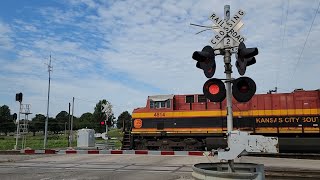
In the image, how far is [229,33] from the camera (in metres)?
6.26

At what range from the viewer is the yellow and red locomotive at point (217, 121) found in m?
20.6

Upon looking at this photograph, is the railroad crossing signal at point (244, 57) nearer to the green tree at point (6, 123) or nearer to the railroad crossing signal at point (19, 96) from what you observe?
the railroad crossing signal at point (19, 96)

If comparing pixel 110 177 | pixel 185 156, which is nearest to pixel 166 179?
pixel 110 177

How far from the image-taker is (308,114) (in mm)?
20688

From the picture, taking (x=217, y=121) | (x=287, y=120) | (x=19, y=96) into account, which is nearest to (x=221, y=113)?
(x=217, y=121)

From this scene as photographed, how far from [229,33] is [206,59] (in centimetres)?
63

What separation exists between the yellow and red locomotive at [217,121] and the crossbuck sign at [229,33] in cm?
1545

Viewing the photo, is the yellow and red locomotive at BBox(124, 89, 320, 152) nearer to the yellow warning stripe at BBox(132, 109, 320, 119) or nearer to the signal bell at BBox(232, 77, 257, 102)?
the yellow warning stripe at BBox(132, 109, 320, 119)

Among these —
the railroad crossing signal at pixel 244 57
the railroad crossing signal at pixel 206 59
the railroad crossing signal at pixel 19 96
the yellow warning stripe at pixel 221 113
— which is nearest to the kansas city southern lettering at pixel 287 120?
the yellow warning stripe at pixel 221 113

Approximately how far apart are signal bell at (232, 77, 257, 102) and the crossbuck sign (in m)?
0.68

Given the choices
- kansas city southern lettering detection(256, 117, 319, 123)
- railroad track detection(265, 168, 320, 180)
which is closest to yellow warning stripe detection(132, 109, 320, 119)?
kansas city southern lettering detection(256, 117, 319, 123)

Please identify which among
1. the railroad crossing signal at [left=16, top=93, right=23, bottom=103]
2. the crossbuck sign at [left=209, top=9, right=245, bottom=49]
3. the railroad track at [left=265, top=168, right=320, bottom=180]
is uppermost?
the railroad crossing signal at [left=16, top=93, right=23, bottom=103]

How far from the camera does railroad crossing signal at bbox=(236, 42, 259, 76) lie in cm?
600

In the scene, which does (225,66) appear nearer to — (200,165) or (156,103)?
(200,165)
